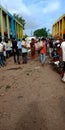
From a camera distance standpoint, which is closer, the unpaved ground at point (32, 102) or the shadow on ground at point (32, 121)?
the shadow on ground at point (32, 121)

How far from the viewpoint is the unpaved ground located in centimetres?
678

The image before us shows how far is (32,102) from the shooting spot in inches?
338

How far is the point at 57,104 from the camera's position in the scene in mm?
8320

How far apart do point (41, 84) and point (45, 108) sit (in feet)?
10.9

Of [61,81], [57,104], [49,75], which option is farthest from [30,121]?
[49,75]

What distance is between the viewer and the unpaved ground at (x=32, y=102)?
Answer: 678 cm

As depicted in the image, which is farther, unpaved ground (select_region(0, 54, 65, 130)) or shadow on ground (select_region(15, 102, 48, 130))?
unpaved ground (select_region(0, 54, 65, 130))

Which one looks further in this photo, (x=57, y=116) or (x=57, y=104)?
(x=57, y=104)

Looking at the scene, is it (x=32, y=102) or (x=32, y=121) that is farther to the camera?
(x=32, y=102)

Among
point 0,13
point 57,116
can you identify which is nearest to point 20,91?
point 57,116

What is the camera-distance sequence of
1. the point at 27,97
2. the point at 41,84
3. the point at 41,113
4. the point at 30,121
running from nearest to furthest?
the point at 30,121 → the point at 41,113 → the point at 27,97 → the point at 41,84

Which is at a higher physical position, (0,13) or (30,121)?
(0,13)

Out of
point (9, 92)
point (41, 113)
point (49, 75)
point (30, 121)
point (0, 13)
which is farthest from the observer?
point (0, 13)

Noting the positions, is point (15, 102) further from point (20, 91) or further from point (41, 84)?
point (41, 84)
